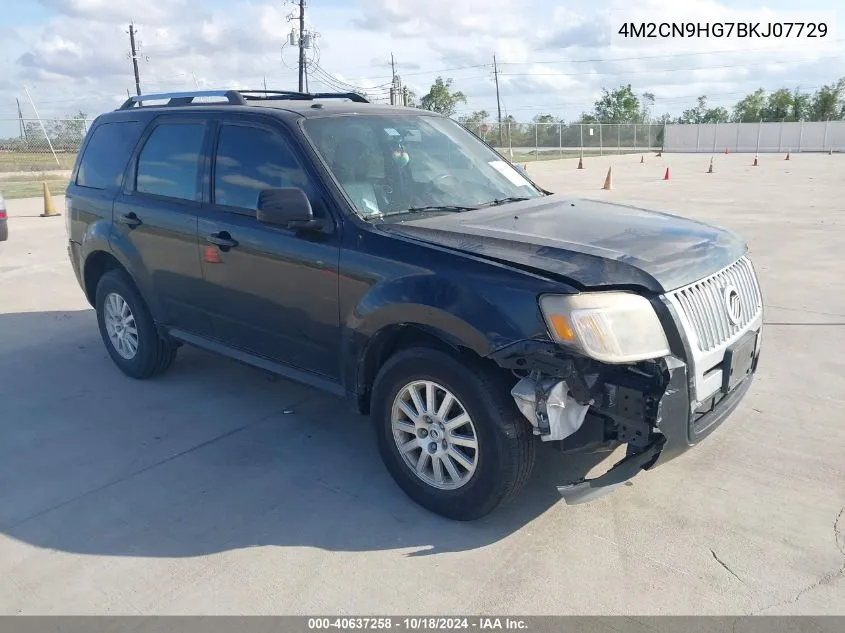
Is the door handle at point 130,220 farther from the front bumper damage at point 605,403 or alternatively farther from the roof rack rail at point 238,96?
the front bumper damage at point 605,403

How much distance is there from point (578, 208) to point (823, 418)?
81.6 inches

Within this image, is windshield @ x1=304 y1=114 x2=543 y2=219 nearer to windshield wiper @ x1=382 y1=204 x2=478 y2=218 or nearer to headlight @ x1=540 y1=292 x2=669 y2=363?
windshield wiper @ x1=382 y1=204 x2=478 y2=218

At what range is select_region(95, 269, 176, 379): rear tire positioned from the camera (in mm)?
5445

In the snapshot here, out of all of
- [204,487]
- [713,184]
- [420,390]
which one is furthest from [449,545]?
[713,184]

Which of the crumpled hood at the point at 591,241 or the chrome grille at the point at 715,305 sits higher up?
the crumpled hood at the point at 591,241

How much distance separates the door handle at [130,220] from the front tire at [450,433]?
99.8 inches

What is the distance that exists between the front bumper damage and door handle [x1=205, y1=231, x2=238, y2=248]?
2032 mm

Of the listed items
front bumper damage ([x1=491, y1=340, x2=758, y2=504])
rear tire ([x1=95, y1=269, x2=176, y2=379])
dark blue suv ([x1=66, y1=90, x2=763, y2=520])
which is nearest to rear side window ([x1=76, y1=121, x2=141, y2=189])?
dark blue suv ([x1=66, y1=90, x2=763, y2=520])

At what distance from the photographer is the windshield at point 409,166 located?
4.11 meters

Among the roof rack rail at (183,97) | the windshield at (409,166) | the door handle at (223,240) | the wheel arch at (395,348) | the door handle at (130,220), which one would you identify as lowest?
the wheel arch at (395,348)

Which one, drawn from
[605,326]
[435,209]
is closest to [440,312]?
[605,326]

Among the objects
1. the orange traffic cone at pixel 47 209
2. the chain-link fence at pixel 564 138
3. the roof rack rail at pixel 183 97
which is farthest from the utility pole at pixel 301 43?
the roof rack rail at pixel 183 97

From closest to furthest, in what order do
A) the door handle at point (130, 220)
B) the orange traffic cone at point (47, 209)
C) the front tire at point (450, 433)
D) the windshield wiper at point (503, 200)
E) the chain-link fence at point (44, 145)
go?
the front tire at point (450, 433), the windshield wiper at point (503, 200), the door handle at point (130, 220), the orange traffic cone at point (47, 209), the chain-link fence at point (44, 145)

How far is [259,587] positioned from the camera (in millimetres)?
3123
